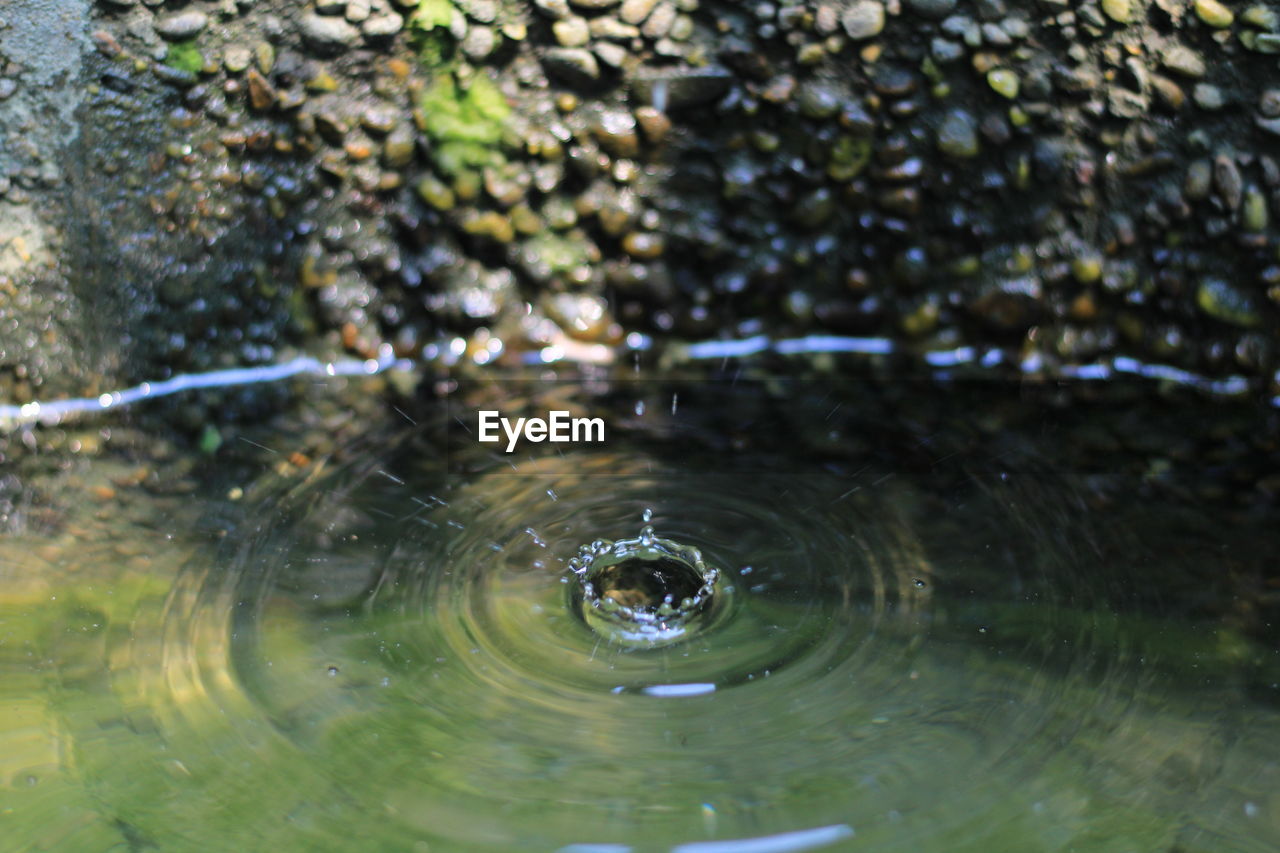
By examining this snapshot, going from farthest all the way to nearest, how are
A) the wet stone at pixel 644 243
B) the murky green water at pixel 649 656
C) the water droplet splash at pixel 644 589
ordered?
the wet stone at pixel 644 243 < the water droplet splash at pixel 644 589 < the murky green water at pixel 649 656

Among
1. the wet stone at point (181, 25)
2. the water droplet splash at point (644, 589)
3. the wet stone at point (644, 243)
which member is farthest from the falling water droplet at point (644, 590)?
the wet stone at point (181, 25)

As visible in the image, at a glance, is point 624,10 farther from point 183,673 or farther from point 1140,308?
point 183,673

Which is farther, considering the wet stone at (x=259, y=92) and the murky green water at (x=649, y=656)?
the wet stone at (x=259, y=92)

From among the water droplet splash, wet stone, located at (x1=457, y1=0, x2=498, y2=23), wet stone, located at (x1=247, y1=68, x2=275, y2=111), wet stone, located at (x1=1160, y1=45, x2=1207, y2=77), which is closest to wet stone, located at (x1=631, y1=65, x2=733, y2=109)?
wet stone, located at (x1=457, y1=0, x2=498, y2=23)

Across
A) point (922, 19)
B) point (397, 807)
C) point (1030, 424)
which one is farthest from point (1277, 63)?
point (397, 807)

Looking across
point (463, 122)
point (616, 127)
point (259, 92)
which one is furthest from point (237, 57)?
point (616, 127)

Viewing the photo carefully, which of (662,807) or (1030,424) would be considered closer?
(662,807)

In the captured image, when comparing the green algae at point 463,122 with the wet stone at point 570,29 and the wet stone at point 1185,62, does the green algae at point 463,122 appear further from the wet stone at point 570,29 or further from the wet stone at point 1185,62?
the wet stone at point 1185,62
